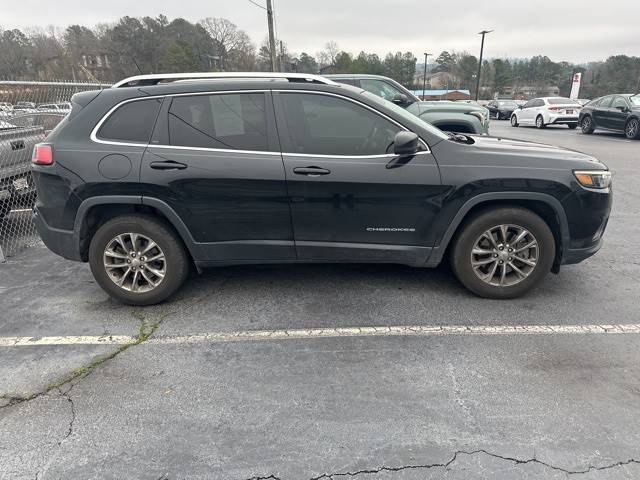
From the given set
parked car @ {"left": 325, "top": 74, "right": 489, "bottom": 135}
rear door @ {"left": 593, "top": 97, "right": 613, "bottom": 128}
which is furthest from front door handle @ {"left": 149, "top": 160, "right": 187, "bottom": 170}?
rear door @ {"left": 593, "top": 97, "right": 613, "bottom": 128}

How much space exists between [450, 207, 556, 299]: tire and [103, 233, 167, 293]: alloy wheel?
2573 millimetres

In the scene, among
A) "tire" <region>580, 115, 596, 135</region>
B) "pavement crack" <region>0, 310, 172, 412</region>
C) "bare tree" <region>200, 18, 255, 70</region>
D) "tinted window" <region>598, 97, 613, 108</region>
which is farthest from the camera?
"bare tree" <region>200, 18, 255, 70</region>

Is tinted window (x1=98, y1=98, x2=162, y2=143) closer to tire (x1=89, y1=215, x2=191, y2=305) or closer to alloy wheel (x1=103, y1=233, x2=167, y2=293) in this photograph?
tire (x1=89, y1=215, x2=191, y2=305)

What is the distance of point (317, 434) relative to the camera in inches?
90.4

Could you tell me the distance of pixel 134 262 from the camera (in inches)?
143

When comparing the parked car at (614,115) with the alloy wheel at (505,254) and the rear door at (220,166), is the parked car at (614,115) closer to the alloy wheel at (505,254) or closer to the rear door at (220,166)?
the alloy wheel at (505,254)

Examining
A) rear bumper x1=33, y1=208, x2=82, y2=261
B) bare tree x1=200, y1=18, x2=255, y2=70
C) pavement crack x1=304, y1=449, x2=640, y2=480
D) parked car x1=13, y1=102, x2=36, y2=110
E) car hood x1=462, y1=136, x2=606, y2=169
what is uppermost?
bare tree x1=200, y1=18, x2=255, y2=70

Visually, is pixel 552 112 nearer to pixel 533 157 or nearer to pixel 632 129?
pixel 632 129

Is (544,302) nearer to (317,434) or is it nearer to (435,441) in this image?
(435,441)

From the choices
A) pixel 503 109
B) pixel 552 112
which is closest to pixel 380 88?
pixel 552 112

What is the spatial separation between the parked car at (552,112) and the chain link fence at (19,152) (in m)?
20.0

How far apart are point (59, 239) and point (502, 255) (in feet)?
12.4

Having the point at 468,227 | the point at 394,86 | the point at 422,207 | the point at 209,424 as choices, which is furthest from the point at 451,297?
the point at 394,86

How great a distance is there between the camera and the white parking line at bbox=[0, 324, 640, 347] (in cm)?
322
